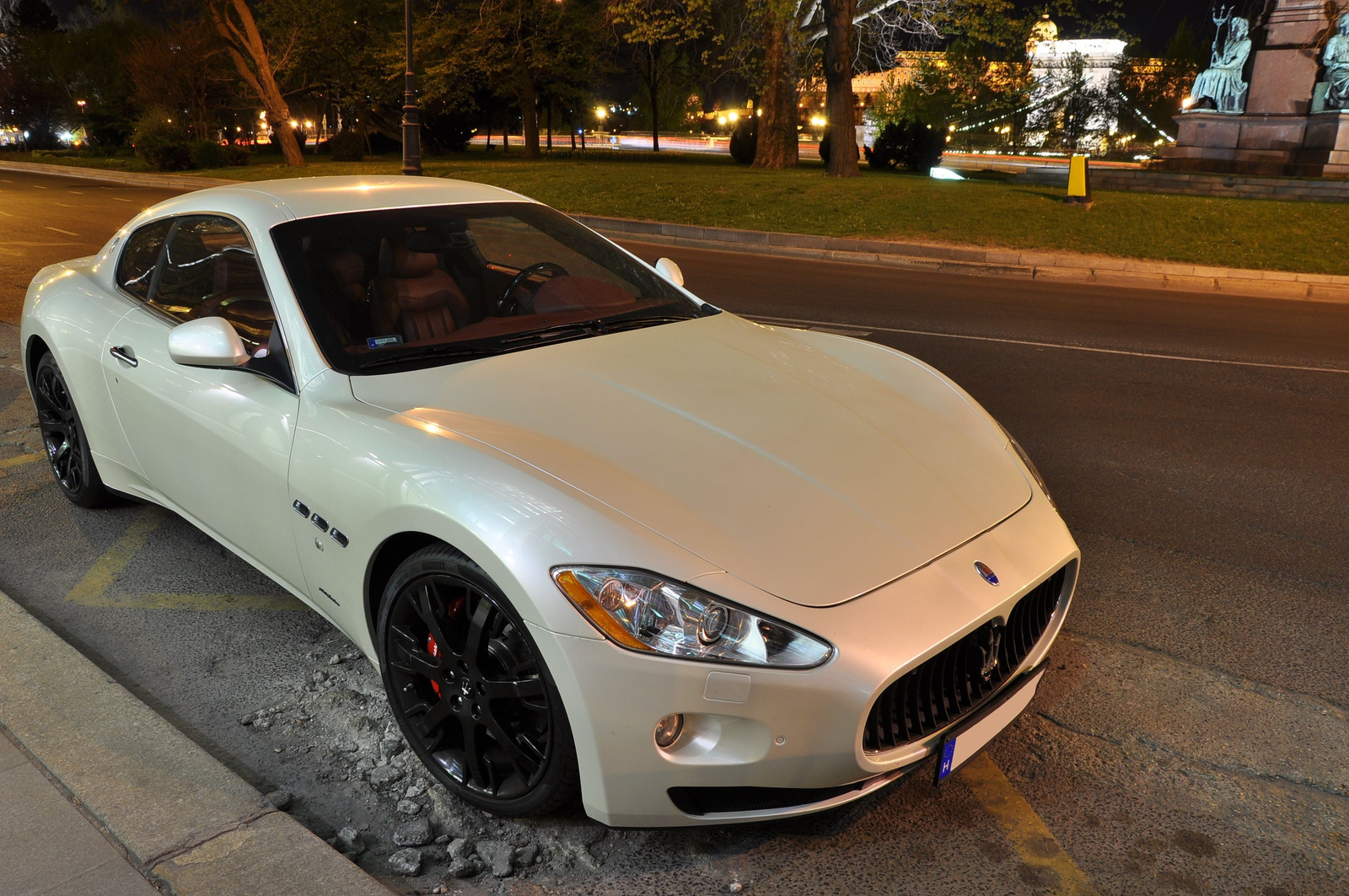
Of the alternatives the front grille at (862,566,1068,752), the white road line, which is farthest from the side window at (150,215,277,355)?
the white road line

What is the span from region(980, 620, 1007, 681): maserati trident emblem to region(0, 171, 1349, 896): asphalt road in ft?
1.41

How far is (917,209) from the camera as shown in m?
18.5

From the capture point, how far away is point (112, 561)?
13.6 ft

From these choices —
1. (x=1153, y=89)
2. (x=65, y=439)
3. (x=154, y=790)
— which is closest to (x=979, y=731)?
(x=154, y=790)

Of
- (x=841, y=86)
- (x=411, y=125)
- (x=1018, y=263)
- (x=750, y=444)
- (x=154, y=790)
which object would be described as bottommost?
(x=1018, y=263)

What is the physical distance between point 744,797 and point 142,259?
3314 millimetres

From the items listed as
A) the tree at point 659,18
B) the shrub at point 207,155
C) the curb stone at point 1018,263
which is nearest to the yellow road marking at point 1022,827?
the curb stone at point 1018,263

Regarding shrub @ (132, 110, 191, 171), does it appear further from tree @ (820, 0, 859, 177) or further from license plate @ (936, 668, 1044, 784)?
license plate @ (936, 668, 1044, 784)

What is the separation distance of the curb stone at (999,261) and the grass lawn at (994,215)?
625mm

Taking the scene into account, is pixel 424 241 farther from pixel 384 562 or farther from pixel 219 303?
pixel 384 562

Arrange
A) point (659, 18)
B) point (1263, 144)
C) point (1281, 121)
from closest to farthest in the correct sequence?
1. point (659, 18)
2. point (1281, 121)
3. point (1263, 144)

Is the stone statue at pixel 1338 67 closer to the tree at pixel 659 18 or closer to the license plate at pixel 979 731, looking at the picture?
the tree at pixel 659 18

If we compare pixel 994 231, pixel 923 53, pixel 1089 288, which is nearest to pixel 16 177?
pixel 923 53

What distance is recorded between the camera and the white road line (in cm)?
810
